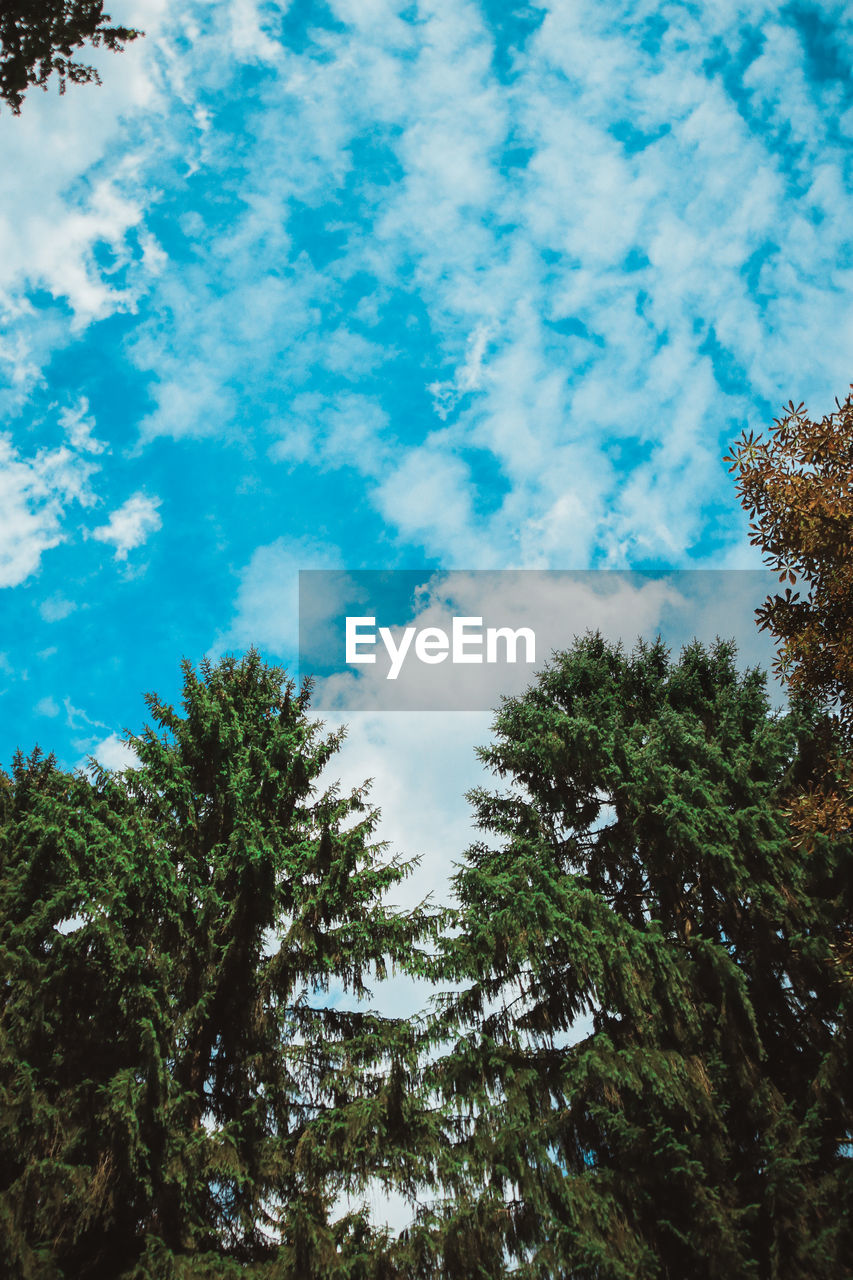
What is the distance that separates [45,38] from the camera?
6.77m

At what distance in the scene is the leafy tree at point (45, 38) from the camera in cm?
660

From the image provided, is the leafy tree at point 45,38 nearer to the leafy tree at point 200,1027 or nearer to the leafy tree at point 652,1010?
the leafy tree at point 200,1027

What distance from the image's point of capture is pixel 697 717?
13.0 m

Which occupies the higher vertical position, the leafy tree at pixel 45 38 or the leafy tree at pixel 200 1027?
→ the leafy tree at pixel 45 38

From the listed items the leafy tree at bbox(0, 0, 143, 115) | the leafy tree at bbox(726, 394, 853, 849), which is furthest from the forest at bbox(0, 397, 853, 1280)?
the leafy tree at bbox(0, 0, 143, 115)

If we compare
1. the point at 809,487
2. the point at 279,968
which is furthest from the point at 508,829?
the point at 809,487

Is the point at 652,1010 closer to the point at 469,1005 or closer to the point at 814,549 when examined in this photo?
the point at 469,1005

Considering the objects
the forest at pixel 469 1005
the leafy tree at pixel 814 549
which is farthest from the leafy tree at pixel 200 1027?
the leafy tree at pixel 814 549

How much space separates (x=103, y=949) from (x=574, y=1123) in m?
6.99

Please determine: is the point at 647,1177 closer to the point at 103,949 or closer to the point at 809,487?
the point at 103,949

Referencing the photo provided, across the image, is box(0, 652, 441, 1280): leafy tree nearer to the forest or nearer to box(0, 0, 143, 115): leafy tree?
the forest

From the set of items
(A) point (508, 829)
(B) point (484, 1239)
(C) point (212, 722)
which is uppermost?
(C) point (212, 722)

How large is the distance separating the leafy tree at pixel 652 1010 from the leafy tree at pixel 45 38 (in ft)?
34.5

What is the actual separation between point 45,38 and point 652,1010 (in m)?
13.1
